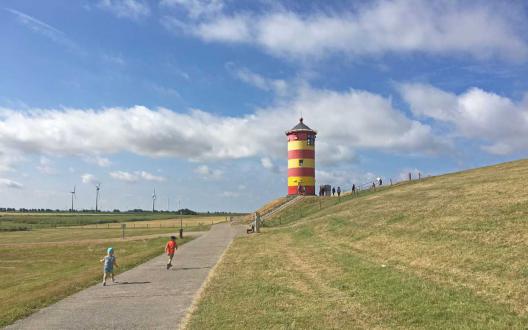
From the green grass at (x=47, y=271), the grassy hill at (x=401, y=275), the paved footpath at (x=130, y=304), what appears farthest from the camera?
the green grass at (x=47, y=271)

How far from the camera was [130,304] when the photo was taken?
535 inches

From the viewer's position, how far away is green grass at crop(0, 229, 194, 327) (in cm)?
1458

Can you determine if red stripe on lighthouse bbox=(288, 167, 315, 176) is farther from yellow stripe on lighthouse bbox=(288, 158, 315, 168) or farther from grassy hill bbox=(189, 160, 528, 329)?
grassy hill bbox=(189, 160, 528, 329)

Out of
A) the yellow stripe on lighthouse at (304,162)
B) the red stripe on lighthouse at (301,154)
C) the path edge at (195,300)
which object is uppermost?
the red stripe on lighthouse at (301,154)

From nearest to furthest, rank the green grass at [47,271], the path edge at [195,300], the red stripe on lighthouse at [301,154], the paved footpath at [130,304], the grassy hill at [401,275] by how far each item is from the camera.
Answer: the grassy hill at [401,275] → the path edge at [195,300] → the paved footpath at [130,304] → the green grass at [47,271] → the red stripe on lighthouse at [301,154]

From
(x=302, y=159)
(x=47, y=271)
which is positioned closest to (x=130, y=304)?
(x=47, y=271)

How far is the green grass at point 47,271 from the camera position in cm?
1458

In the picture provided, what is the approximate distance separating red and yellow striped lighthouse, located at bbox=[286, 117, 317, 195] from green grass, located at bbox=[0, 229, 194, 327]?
74.5ft

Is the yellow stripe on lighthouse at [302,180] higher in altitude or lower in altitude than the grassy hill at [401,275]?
higher

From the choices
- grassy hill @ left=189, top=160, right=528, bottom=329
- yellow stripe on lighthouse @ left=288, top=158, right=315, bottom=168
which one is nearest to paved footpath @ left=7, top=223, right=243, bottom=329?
grassy hill @ left=189, top=160, right=528, bottom=329

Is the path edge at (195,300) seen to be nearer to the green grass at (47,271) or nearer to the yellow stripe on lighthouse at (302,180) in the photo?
the green grass at (47,271)

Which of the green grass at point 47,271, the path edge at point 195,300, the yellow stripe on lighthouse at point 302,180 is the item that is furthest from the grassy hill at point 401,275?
the yellow stripe on lighthouse at point 302,180

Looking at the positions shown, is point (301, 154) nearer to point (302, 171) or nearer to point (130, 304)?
point (302, 171)

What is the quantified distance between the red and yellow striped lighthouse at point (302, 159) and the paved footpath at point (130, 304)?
1581 inches
